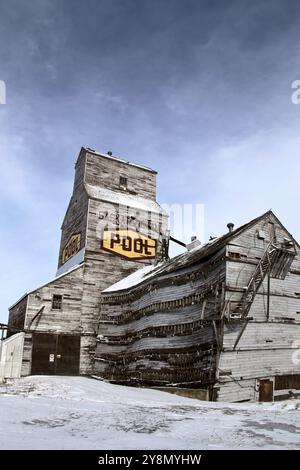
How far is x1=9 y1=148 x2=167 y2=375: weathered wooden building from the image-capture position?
29.6 metres

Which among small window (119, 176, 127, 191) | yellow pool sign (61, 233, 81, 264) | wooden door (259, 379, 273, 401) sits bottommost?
wooden door (259, 379, 273, 401)

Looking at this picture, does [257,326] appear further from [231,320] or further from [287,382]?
[287,382]

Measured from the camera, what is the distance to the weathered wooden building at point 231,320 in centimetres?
2030

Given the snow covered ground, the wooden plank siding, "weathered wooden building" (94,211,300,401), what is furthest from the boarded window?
the snow covered ground

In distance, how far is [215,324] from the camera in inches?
803

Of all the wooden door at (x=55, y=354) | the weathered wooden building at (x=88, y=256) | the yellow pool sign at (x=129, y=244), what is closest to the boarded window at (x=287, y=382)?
the weathered wooden building at (x=88, y=256)

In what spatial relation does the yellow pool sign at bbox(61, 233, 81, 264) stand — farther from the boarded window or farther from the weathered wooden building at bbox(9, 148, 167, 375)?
the boarded window

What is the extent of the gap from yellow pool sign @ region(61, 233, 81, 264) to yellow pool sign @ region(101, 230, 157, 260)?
9.29 feet

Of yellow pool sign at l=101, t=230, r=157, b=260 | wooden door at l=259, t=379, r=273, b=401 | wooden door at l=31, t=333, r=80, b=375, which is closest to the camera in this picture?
wooden door at l=259, t=379, r=273, b=401

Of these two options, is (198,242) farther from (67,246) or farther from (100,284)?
(67,246)

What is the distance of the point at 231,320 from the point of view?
20.1 m

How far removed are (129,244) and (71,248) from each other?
229 inches

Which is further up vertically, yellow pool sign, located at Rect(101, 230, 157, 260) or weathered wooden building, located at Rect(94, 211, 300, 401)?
yellow pool sign, located at Rect(101, 230, 157, 260)

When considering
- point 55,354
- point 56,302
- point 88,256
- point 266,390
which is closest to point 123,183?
point 88,256
